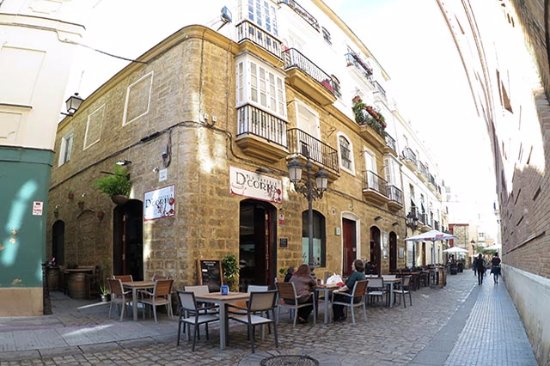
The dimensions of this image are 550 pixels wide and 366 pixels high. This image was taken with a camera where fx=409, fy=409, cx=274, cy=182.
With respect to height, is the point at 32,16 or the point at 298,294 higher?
the point at 32,16

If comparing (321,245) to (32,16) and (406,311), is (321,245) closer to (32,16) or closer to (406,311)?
(406,311)

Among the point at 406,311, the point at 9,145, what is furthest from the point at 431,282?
the point at 9,145

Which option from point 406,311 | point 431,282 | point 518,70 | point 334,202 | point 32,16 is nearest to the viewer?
point 518,70

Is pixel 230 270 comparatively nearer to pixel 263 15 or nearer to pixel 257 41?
pixel 257 41

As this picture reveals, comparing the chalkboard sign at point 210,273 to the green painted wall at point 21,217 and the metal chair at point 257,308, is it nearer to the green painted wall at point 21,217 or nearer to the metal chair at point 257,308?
the metal chair at point 257,308

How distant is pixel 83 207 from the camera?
12820mm

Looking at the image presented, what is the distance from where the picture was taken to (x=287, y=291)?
25.6ft

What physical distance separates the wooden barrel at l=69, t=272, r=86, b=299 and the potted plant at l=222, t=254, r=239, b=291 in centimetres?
467

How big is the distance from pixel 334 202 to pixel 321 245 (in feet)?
5.30

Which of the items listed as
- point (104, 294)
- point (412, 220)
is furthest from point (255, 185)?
point (412, 220)

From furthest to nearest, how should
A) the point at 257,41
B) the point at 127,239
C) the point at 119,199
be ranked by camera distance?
the point at 127,239 → the point at 257,41 → the point at 119,199

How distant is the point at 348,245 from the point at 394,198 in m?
5.95

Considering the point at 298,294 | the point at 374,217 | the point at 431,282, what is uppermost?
the point at 374,217

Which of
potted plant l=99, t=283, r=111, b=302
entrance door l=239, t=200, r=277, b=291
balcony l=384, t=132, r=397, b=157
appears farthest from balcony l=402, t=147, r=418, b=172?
potted plant l=99, t=283, r=111, b=302
